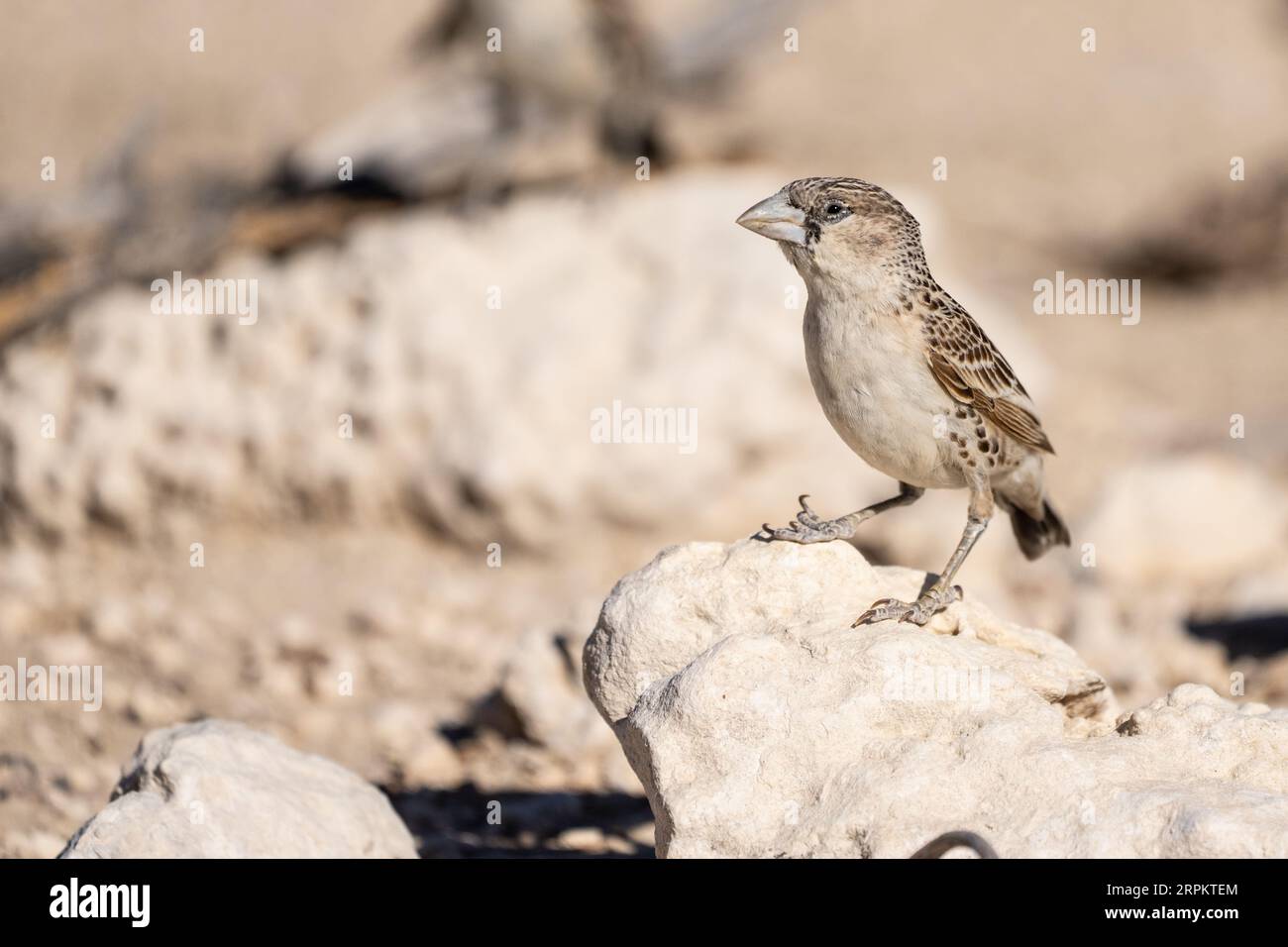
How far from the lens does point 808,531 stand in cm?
425

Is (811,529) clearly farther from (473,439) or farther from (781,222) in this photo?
(473,439)

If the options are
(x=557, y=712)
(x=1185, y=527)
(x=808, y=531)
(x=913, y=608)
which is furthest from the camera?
(x=1185, y=527)

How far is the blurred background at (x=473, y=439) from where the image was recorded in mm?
6309

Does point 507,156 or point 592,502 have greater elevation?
point 507,156

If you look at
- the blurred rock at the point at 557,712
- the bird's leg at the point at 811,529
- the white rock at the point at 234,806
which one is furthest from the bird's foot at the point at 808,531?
the blurred rock at the point at 557,712

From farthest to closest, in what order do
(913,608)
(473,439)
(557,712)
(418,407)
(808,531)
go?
(418,407)
(473,439)
(557,712)
(808,531)
(913,608)

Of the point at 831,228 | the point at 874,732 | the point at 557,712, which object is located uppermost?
the point at 831,228

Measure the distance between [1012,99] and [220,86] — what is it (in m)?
7.14

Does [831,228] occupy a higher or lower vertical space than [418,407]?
higher

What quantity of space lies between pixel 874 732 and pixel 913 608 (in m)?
0.49

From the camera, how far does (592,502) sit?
807 centimetres

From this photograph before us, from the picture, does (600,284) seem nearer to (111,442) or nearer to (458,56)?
(458,56)

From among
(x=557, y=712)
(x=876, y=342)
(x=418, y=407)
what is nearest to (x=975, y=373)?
(x=876, y=342)
